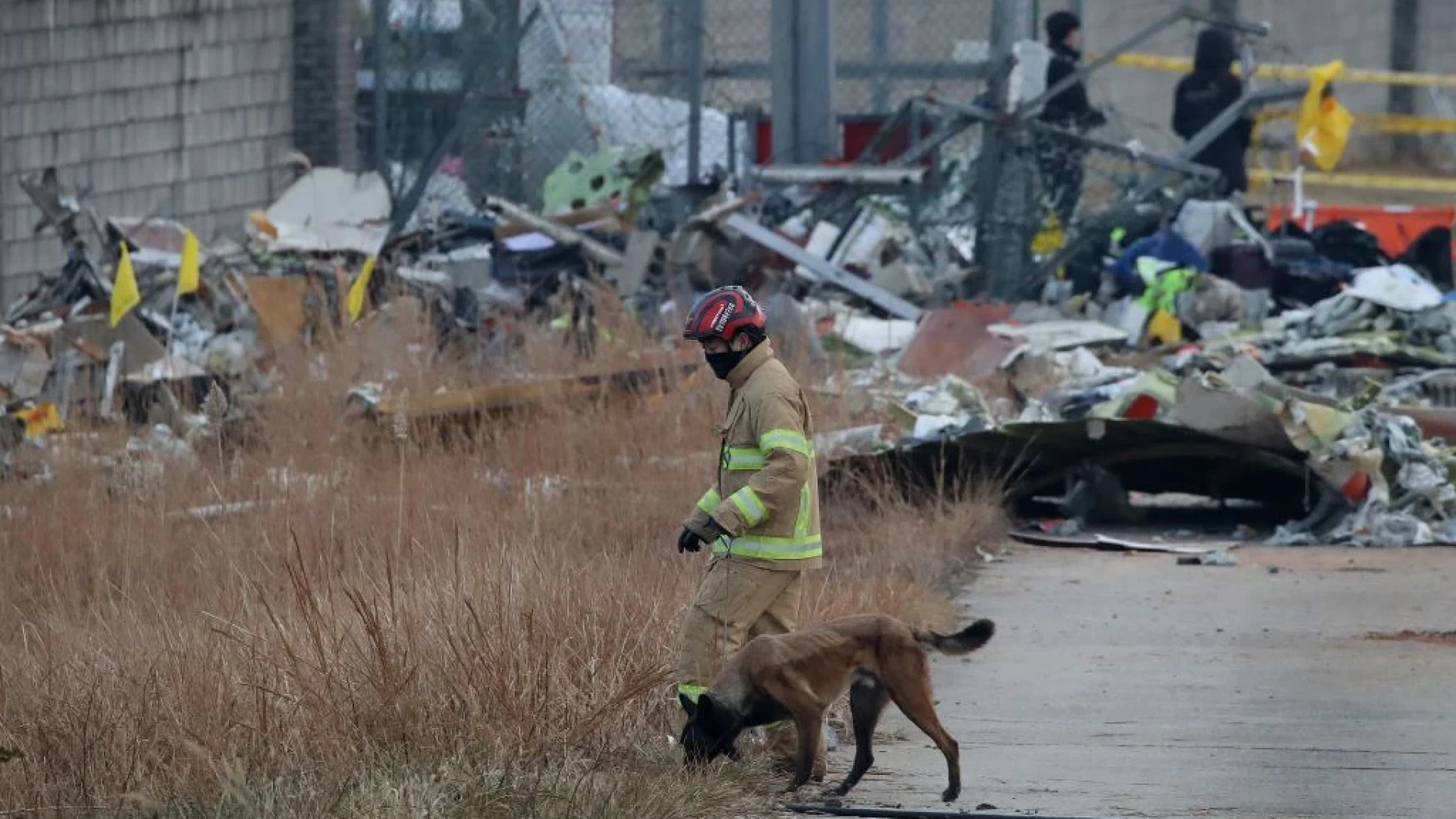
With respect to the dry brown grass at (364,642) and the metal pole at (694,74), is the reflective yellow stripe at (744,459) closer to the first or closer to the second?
the dry brown grass at (364,642)

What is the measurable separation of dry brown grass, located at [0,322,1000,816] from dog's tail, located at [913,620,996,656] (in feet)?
2.18

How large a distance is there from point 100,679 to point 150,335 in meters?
8.84

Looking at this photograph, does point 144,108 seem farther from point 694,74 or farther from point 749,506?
point 749,506

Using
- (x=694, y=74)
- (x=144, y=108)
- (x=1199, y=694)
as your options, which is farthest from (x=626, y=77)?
(x=1199, y=694)

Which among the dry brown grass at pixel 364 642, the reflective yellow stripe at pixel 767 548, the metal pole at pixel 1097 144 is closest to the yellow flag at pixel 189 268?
the dry brown grass at pixel 364 642

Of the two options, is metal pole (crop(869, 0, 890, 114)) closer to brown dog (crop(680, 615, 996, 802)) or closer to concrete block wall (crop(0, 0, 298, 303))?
concrete block wall (crop(0, 0, 298, 303))

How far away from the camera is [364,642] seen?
21.9 ft

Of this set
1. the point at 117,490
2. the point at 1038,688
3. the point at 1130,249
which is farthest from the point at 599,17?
the point at 1038,688

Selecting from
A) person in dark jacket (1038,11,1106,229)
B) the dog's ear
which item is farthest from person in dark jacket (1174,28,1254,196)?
the dog's ear

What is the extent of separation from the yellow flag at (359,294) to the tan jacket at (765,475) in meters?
9.09

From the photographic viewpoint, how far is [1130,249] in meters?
17.0

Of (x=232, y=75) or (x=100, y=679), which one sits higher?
(x=232, y=75)

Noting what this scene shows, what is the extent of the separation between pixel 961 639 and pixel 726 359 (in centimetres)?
103

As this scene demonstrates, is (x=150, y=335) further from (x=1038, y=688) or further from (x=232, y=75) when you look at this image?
(x=1038, y=688)
